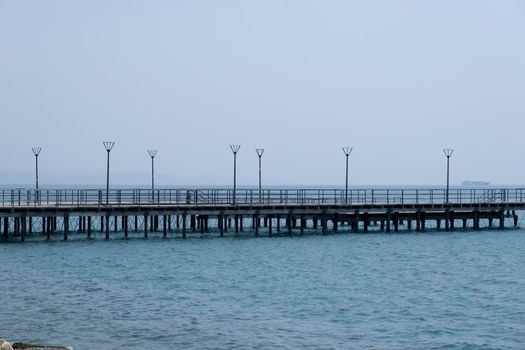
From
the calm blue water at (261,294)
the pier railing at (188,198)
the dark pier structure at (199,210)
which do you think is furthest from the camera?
the pier railing at (188,198)

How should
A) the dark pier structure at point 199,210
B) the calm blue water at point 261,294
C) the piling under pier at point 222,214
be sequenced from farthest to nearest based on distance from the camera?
the dark pier structure at point 199,210, the piling under pier at point 222,214, the calm blue water at point 261,294

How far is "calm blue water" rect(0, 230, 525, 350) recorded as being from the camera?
25422 millimetres

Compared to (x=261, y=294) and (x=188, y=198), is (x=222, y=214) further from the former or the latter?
(x=261, y=294)

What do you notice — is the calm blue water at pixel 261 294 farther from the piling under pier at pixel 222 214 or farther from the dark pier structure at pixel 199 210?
the dark pier structure at pixel 199 210

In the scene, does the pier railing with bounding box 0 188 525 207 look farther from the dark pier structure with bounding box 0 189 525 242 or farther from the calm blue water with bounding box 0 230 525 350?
the calm blue water with bounding box 0 230 525 350

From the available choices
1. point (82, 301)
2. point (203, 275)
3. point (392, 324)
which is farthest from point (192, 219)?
point (392, 324)

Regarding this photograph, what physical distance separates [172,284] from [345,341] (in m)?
13.4

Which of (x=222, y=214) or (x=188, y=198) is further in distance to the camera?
(x=188, y=198)

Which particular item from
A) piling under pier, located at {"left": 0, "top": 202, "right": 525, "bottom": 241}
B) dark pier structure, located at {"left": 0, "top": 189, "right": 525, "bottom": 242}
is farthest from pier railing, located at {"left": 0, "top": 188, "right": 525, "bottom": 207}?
piling under pier, located at {"left": 0, "top": 202, "right": 525, "bottom": 241}

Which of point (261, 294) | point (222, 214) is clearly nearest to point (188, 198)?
point (222, 214)

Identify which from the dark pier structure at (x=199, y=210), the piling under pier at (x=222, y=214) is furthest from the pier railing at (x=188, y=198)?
the piling under pier at (x=222, y=214)

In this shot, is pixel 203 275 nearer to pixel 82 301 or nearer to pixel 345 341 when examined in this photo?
pixel 82 301

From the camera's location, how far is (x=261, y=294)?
112 feet

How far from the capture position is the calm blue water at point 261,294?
2542 cm
